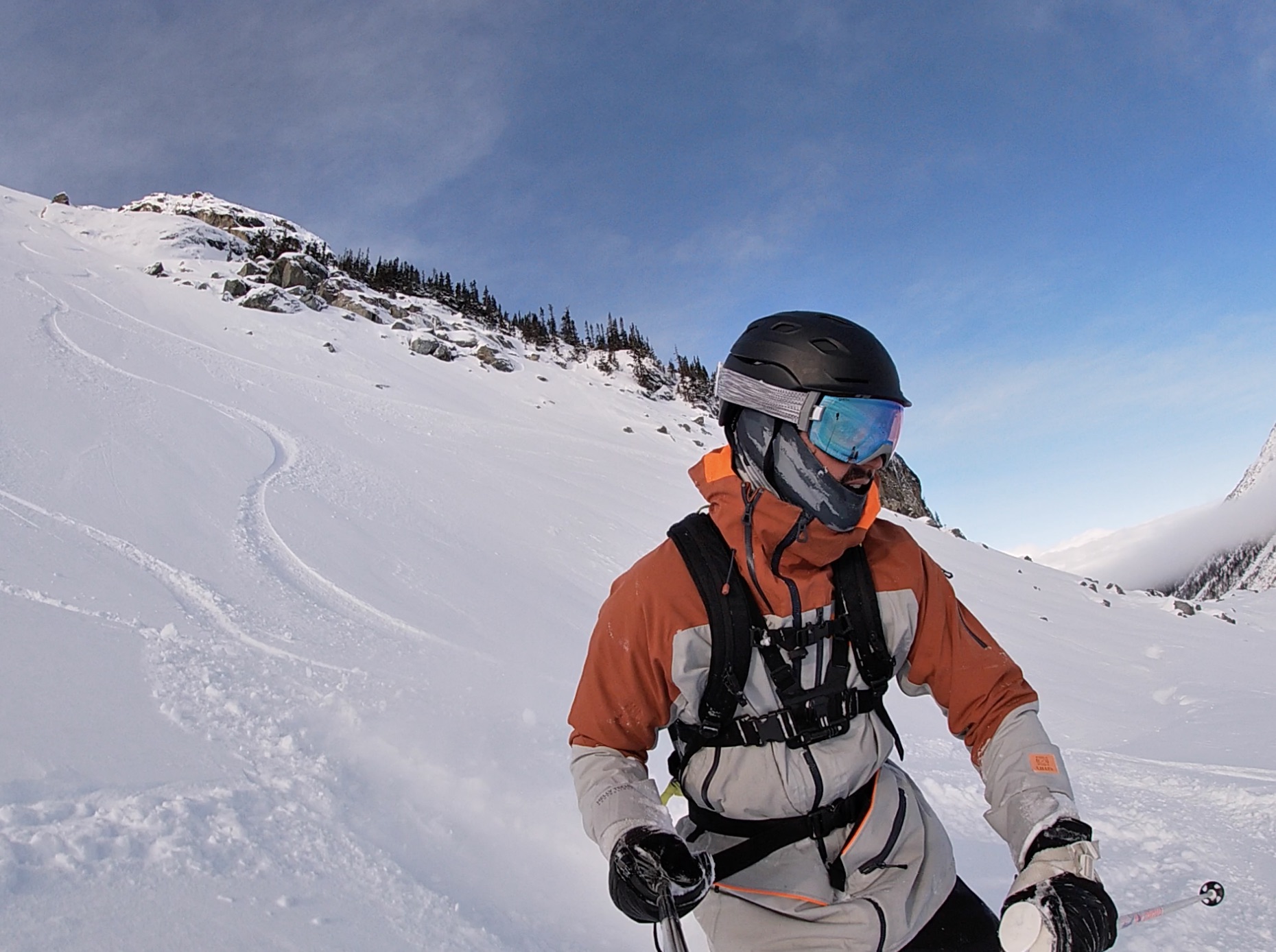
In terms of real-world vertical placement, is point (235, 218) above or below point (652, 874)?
above

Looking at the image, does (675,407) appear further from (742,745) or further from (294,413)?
(742,745)

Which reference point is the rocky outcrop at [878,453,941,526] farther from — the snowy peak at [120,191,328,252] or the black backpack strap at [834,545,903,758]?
the snowy peak at [120,191,328,252]

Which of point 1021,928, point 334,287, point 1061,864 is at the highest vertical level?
point 334,287

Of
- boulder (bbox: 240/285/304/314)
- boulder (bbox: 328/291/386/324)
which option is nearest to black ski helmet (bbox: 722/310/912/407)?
boulder (bbox: 240/285/304/314)

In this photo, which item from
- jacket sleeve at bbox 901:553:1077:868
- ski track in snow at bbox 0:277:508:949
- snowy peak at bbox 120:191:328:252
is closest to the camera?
jacket sleeve at bbox 901:553:1077:868

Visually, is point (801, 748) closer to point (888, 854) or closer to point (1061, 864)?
point (888, 854)

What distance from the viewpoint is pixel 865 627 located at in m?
2.04

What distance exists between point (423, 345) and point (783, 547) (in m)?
32.2

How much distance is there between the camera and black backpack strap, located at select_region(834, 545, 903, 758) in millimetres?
2035

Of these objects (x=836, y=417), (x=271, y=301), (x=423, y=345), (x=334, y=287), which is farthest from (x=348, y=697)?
(x=334, y=287)

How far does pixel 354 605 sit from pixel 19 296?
18930 millimetres

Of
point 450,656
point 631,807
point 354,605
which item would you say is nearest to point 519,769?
point 450,656

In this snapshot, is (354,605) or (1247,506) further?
(1247,506)

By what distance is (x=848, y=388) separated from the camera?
2.10 m
